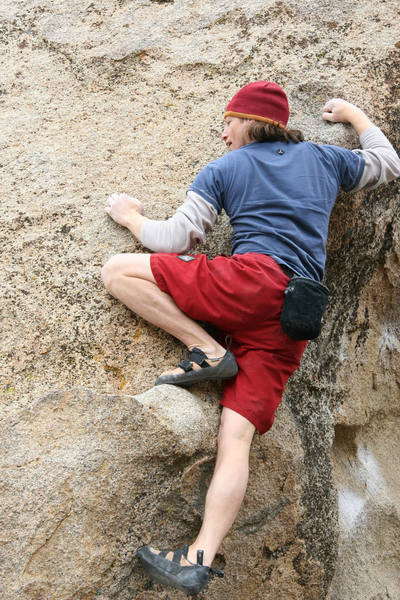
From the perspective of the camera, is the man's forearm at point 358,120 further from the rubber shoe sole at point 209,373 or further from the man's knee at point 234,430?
the man's knee at point 234,430

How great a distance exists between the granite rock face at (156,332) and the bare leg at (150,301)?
0.43ft

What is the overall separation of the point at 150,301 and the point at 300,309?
0.58 m

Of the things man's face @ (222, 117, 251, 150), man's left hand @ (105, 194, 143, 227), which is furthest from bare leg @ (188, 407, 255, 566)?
man's face @ (222, 117, 251, 150)

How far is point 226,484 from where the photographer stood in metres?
2.45

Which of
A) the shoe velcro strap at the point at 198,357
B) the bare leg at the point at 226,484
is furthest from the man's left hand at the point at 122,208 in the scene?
the bare leg at the point at 226,484

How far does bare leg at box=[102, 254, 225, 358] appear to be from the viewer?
266 cm

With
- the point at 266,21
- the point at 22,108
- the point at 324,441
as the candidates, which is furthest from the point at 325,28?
the point at 324,441

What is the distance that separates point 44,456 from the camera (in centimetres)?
242

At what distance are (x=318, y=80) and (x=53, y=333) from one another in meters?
1.87

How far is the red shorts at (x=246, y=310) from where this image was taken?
255 centimetres

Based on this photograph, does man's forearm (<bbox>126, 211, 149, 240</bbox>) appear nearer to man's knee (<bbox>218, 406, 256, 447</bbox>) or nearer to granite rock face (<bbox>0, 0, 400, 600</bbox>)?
granite rock face (<bbox>0, 0, 400, 600</bbox>)

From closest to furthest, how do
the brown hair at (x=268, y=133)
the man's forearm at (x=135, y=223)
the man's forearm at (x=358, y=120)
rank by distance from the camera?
the brown hair at (x=268, y=133) < the man's forearm at (x=135, y=223) < the man's forearm at (x=358, y=120)

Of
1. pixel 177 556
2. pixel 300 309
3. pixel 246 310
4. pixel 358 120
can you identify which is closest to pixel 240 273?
pixel 246 310

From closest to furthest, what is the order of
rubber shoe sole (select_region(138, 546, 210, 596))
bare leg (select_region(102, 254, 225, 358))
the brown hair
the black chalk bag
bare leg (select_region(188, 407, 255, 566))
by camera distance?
1. rubber shoe sole (select_region(138, 546, 210, 596))
2. bare leg (select_region(188, 407, 255, 566))
3. the black chalk bag
4. bare leg (select_region(102, 254, 225, 358))
5. the brown hair
